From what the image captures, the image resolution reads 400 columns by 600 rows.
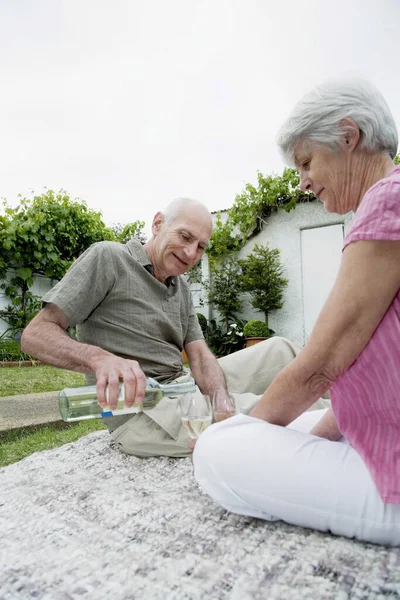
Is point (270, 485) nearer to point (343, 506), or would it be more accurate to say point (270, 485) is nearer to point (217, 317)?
point (343, 506)

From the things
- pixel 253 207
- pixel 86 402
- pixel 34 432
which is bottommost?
pixel 34 432

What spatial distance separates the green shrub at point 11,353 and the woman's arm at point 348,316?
303 inches

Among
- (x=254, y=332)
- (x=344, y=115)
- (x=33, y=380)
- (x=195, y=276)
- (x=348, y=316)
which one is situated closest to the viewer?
(x=348, y=316)

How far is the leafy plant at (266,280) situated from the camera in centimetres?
998

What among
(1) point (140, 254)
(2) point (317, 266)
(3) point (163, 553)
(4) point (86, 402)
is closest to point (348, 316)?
(3) point (163, 553)

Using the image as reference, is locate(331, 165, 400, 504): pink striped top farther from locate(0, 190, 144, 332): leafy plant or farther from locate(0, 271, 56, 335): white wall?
locate(0, 271, 56, 335): white wall

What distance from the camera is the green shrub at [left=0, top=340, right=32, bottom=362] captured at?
7820 mm

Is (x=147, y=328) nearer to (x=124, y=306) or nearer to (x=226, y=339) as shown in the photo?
(x=124, y=306)

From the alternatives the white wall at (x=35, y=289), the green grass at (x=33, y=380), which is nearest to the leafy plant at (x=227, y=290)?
the white wall at (x=35, y=289)

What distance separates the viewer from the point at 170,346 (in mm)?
2479

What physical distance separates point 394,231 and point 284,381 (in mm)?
510

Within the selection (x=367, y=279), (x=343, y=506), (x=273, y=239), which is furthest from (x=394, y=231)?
(x=273, y=239)

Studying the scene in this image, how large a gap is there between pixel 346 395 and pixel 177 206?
172 cm

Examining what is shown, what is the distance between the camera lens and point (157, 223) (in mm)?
2621
